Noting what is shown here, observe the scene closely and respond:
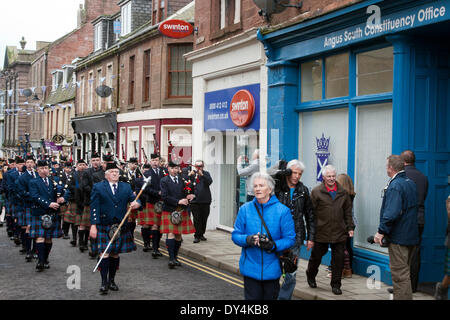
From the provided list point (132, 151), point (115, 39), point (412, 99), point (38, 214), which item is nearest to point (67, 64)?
point (115, 39)

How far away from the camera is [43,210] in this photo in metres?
10.8

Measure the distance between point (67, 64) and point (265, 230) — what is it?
39.2 meters

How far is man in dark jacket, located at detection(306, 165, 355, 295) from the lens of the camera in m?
8.64

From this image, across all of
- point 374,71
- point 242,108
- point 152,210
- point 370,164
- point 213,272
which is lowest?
point 213,272

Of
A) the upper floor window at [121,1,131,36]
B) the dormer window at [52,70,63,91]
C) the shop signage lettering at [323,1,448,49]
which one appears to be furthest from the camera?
the dormer window at [52,70,63,91]

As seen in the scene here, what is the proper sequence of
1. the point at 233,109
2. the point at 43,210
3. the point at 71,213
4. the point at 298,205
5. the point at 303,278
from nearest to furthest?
the point at 298,205
the point at 303,278
the point at 43,210
the point at 71,213
the point at 233,109

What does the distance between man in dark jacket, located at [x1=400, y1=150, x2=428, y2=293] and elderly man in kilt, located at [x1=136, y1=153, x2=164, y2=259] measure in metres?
5.79

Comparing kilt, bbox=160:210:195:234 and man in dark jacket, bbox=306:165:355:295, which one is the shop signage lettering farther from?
kilt, bbox=160:210:195:234

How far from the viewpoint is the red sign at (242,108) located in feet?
46.4

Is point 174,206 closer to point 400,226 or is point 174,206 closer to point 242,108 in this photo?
point 242,108

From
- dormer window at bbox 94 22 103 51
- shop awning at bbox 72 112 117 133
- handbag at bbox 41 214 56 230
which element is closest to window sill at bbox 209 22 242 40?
handbag at bbox 41 214 56 230

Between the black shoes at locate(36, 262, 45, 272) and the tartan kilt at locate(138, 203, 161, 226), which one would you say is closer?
the black shoes at locate(36, 262, 45, 272)

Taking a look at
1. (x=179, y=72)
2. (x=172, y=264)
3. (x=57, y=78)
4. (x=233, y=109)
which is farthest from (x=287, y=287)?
(x=57, y=78)

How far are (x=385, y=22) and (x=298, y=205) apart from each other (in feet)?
11.8
